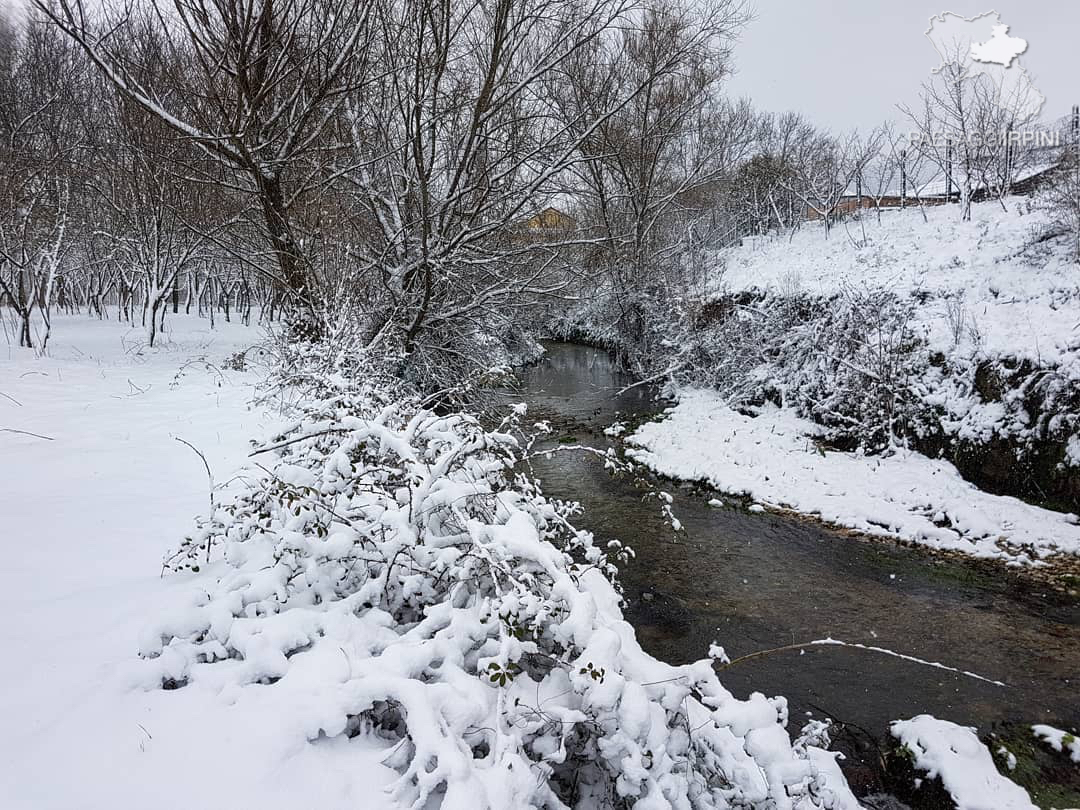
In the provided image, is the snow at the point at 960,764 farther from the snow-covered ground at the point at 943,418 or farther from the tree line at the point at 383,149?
the tree line at the point at 383,149

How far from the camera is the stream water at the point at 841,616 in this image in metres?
4.79

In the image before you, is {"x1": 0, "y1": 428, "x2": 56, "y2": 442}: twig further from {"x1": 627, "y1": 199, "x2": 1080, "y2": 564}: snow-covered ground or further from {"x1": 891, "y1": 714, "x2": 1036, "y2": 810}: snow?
{"x1": 627, "y1": 199, "x2": 1080, "y2": 564}: snow-covered ground

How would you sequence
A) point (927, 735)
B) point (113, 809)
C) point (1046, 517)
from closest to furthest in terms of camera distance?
point (113, 809)
point (927, 735)
point (1046, 517)

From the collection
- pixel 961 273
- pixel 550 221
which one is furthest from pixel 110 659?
pixel 961 273

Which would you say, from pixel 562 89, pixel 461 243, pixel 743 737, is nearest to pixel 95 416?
pixel 461 243

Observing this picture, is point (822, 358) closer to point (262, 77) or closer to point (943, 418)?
point (943, 418)

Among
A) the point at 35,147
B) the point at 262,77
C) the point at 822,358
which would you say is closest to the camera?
the point at 262,77

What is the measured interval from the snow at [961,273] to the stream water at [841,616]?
409cm

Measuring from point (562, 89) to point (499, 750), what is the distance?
15.8 m

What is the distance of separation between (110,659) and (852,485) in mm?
9718

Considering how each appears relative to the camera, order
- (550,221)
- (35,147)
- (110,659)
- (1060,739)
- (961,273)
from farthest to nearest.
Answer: (35,147)
(550,221)
(961,273)
(1060,739)
(110,659)

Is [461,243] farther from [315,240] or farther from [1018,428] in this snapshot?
[1018,428]

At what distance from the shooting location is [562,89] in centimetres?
1500

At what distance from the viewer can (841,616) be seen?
6.11 m
